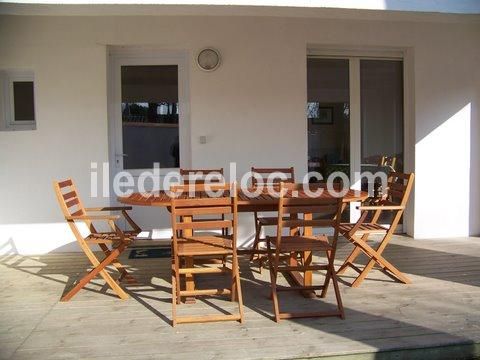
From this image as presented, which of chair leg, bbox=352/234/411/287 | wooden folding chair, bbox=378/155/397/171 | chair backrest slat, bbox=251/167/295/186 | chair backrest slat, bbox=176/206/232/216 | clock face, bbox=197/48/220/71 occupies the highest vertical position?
clock face, bbox=197/48/220/71

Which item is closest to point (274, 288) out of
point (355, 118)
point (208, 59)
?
point (208, 59)

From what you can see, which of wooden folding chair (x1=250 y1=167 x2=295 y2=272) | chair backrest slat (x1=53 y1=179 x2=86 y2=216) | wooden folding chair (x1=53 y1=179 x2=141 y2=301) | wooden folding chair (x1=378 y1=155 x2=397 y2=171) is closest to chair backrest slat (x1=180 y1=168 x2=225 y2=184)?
wooden folding chair (x1=250 y1=167 x2=295 y2=272)

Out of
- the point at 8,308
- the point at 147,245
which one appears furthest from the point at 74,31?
the point at 8,308

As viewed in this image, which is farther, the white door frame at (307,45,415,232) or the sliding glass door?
the sliding glass door

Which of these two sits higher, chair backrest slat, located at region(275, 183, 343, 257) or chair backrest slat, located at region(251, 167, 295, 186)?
chair backrest slat, located at region(251, 167, 295, 186)

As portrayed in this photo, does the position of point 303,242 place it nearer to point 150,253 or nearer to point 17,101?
point 150,253

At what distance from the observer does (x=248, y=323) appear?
3246 millimetres

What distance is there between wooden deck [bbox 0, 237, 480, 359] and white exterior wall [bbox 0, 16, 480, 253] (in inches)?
52.1

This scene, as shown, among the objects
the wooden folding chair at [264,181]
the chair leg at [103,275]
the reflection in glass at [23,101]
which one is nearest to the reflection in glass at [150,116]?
the reflection in glass at [23,101]

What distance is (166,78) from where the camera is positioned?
5809 millimetres

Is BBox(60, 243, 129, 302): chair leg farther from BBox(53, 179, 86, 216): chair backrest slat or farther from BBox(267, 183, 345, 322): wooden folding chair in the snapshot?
BBox(267, 183, 345, 322): wooden folding chair

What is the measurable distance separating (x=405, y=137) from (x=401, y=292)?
2855 millimetres

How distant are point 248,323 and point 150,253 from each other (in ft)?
7.58

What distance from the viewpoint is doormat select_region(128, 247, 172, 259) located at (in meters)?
5.16
